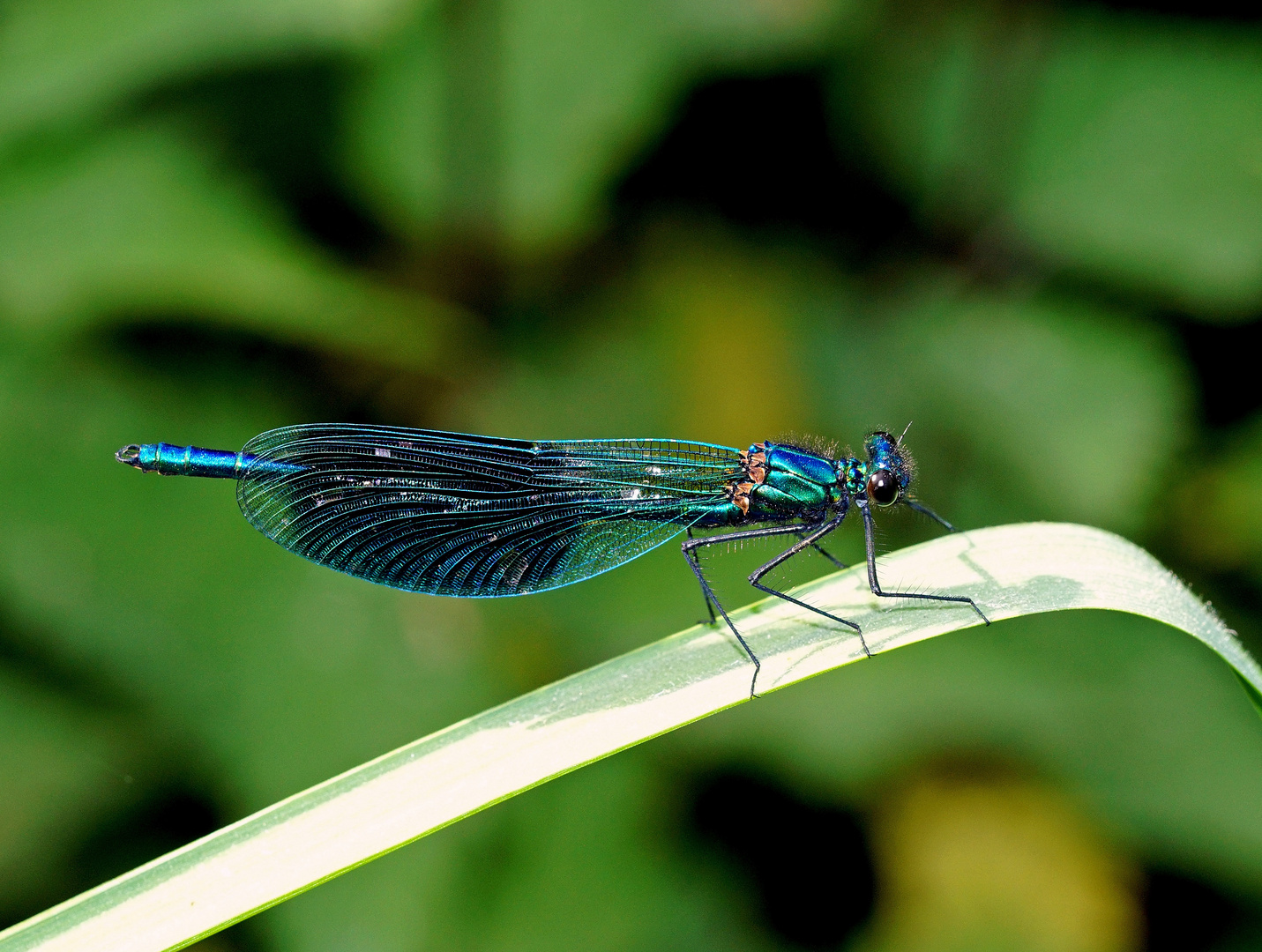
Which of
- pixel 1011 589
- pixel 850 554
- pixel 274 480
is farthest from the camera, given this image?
pixel 850 554

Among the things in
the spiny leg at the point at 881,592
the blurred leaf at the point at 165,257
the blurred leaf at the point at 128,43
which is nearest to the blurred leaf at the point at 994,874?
the spiny leg at the point at 881,592

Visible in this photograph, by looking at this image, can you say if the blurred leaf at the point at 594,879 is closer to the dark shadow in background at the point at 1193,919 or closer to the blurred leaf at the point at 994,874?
the blurred leaf at the point at 994,874

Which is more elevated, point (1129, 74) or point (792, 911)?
point (1129, 74)

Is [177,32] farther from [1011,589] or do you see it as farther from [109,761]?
[1011,589]

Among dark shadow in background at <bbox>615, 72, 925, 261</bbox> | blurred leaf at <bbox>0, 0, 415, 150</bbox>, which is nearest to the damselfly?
blurred leaf at <bbox>0, 0, 415, 150</bbox>

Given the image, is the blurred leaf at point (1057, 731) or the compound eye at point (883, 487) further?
the blurred leaf at point (1057, 731)

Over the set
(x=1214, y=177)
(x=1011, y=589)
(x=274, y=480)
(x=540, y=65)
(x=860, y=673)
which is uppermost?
(x=540, y=65)

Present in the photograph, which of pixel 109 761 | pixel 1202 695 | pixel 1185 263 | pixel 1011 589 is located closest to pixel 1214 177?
pixel 1185 263
